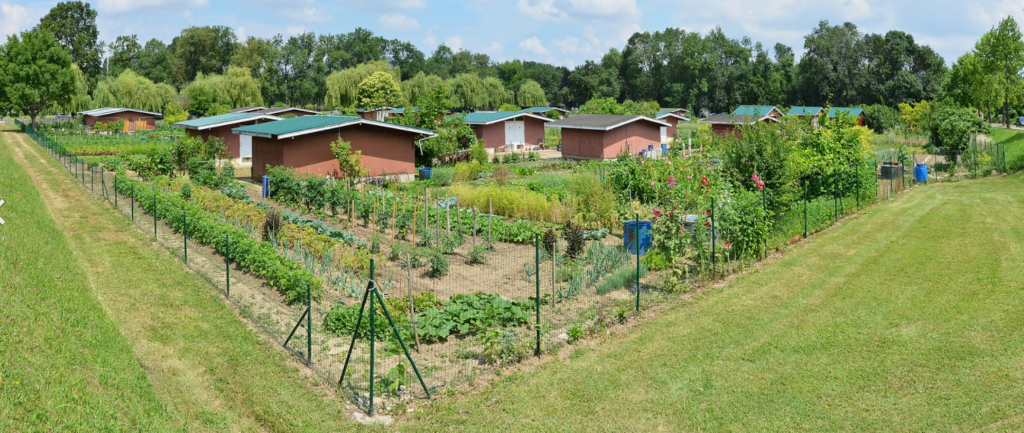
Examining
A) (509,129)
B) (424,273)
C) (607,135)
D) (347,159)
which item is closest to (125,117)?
(509,129)

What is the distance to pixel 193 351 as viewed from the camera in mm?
10539

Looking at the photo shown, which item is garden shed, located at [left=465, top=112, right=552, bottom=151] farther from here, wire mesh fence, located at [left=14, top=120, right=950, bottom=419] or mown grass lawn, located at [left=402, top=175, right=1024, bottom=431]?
mown grass lawn, located at [left=402, top=175, right=1024, bottom=431]

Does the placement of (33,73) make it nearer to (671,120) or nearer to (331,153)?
(331,153)

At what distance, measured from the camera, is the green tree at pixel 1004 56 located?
140 feet

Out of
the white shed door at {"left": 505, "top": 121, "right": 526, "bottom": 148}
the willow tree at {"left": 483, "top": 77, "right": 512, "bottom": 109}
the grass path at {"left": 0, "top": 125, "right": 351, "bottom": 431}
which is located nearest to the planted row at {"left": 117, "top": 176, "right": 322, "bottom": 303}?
the grass path at {"left": 0, "top": 125, "right": 351, "bottom": 431}

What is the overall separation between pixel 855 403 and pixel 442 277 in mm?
8304

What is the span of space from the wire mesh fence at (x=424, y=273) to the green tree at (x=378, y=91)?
51.5 meters

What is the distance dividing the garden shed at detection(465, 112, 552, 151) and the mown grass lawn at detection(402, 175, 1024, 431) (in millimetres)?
34987

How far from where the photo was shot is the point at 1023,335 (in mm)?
10414

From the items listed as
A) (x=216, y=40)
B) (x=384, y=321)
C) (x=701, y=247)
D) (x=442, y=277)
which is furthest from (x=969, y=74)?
(x=216, y=40)

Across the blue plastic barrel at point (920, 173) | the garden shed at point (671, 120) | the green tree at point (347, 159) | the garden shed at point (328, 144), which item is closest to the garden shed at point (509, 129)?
the garden shed at point (671, 120)

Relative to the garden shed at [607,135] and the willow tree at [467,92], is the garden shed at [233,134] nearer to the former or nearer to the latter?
the garden shed at [607,135]

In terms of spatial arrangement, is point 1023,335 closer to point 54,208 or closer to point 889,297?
point 889,297

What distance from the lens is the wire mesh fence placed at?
10367mm
